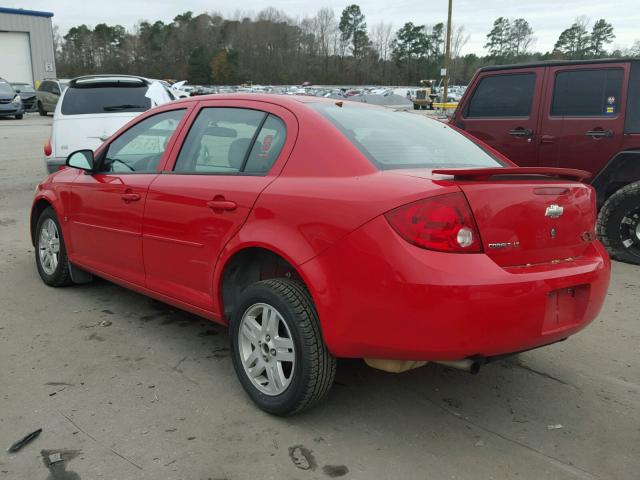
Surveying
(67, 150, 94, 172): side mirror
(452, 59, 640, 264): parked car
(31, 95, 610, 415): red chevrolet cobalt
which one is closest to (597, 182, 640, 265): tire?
(452, 59, 640, 264): parked car

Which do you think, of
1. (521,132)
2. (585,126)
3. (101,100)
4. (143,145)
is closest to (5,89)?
(101,100)

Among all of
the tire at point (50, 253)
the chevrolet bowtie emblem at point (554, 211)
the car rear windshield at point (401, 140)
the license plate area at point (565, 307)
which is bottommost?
the tire at point (50, 253)

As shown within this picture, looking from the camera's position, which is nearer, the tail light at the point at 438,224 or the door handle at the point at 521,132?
the tail light at the point at 438,224

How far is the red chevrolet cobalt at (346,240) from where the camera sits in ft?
8.15

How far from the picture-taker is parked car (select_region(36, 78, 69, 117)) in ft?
94.0

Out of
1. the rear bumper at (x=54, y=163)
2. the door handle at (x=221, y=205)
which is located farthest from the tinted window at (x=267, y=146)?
the rear bumper at (x=54, y=163)

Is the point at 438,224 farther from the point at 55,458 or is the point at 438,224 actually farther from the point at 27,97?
the point at 27,97

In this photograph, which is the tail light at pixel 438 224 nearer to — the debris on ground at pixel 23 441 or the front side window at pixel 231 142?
the front side window at pixel 231 142

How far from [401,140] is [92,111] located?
6.61m

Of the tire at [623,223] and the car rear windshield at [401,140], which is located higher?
the car rear windshield at [401,140]

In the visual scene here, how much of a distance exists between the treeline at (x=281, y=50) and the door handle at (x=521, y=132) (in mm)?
86803

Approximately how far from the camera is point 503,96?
6820 millimetres

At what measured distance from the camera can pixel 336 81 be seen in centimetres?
12462

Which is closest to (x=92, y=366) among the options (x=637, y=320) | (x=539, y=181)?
(x=539, y=181)
